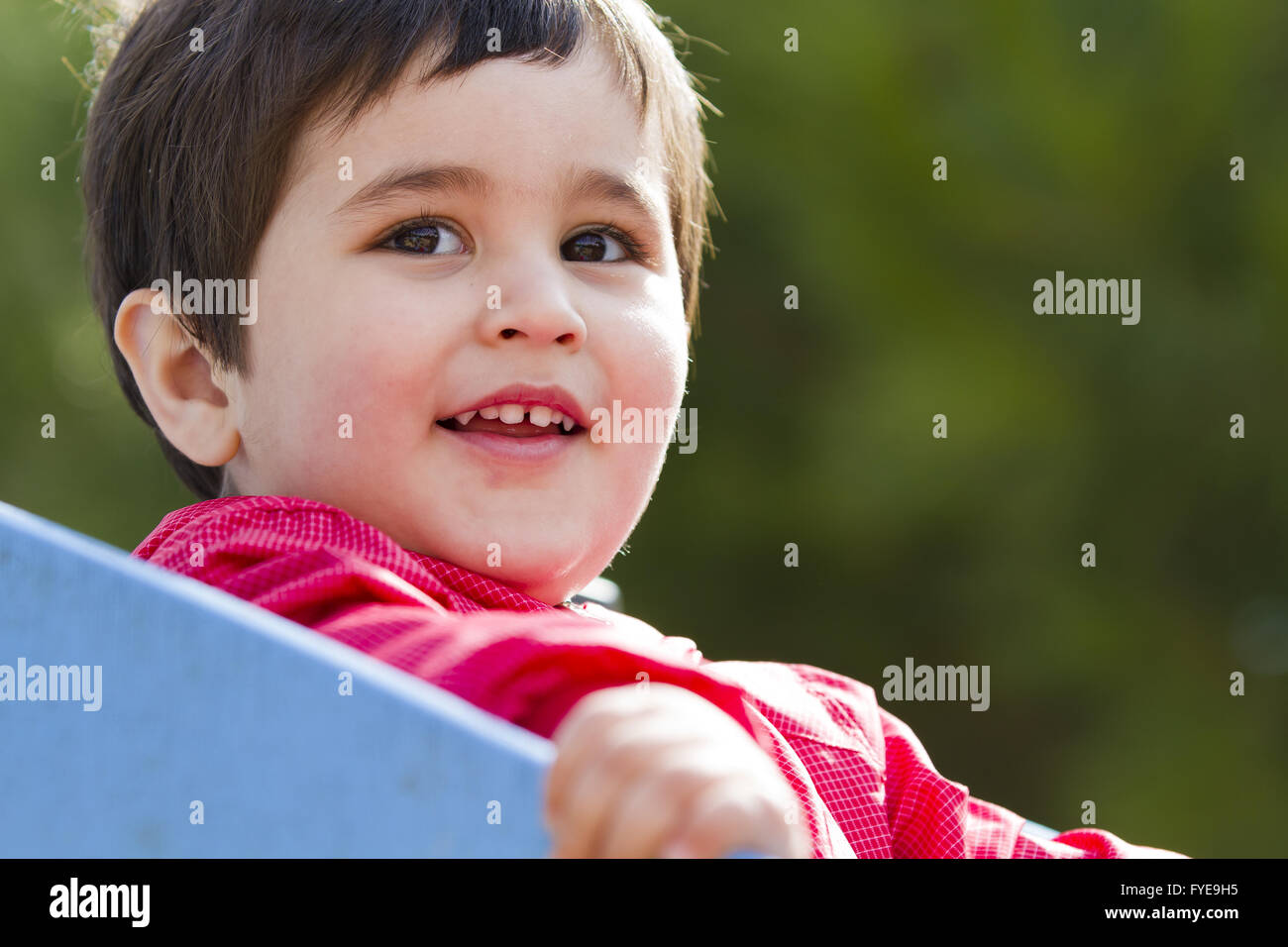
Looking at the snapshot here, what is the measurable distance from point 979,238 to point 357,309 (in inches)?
72.1

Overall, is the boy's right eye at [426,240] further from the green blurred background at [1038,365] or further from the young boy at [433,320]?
the green blurred background at [1038,365]

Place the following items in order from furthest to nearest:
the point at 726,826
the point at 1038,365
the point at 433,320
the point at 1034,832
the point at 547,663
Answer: the point at 1038,365 → the point at 1034,832 → the point at 433,320 → the point at 547,663 → the point at 726,826

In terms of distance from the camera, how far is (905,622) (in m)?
2.64

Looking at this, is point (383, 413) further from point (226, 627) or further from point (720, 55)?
point (720, 55)

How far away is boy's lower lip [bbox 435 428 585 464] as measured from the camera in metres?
0.99

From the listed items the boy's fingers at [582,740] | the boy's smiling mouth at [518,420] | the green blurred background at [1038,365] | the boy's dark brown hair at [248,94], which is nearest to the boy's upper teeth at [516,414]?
the boy's smiling mouth at [518,420]

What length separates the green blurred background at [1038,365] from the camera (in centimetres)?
254

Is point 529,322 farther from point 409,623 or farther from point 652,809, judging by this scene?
point 652,809

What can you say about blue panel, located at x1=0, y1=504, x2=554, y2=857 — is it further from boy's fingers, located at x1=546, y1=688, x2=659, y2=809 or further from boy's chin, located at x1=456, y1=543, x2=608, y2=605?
boy's chin, located at x1=456, y1=543, x2=608, y2=605

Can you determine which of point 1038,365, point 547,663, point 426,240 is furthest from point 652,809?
point 1038,365

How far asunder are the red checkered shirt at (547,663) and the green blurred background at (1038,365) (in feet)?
4.41

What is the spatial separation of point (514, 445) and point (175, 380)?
0.35 metres

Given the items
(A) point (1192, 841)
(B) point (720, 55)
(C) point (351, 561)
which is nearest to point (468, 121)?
(C) point (351, 561)

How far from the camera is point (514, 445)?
100 centimetres
